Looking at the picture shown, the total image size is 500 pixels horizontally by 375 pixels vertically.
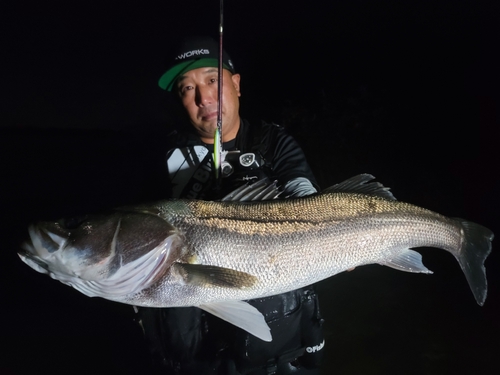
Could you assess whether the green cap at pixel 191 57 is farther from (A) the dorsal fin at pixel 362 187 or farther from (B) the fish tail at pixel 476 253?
(B) the fish tail at pixel 476 253

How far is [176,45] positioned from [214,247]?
1614 mm

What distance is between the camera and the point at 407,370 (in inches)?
141

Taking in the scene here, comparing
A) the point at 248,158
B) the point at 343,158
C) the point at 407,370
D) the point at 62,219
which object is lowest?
the point at 407,370

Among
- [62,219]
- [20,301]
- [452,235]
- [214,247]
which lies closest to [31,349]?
[20,301]

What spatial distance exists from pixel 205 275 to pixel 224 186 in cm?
79

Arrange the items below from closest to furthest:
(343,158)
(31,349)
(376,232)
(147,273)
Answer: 1. (147,273)
2. (376,232)
3. (31,349)
4. (343,158)

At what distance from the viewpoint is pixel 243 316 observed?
1.82m

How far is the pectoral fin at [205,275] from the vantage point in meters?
1.76

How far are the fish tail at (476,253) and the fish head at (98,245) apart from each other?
6.07 feet

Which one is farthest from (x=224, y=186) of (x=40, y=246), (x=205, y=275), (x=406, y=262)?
(x=406, y=262)

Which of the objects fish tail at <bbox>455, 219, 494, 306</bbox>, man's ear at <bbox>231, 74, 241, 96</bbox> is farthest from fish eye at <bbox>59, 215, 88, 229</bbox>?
fish tail at <bbox>455, 219, 494, 306</bbox>

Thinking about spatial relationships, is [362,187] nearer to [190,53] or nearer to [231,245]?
[231,245]

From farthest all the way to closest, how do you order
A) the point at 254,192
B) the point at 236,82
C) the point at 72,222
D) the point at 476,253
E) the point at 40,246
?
the point at 236,82 → the point at 476,253 → the point at 254,192 → the point at 72,222 → the point at 40,246

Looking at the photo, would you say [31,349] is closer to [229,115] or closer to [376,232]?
[229,115]
